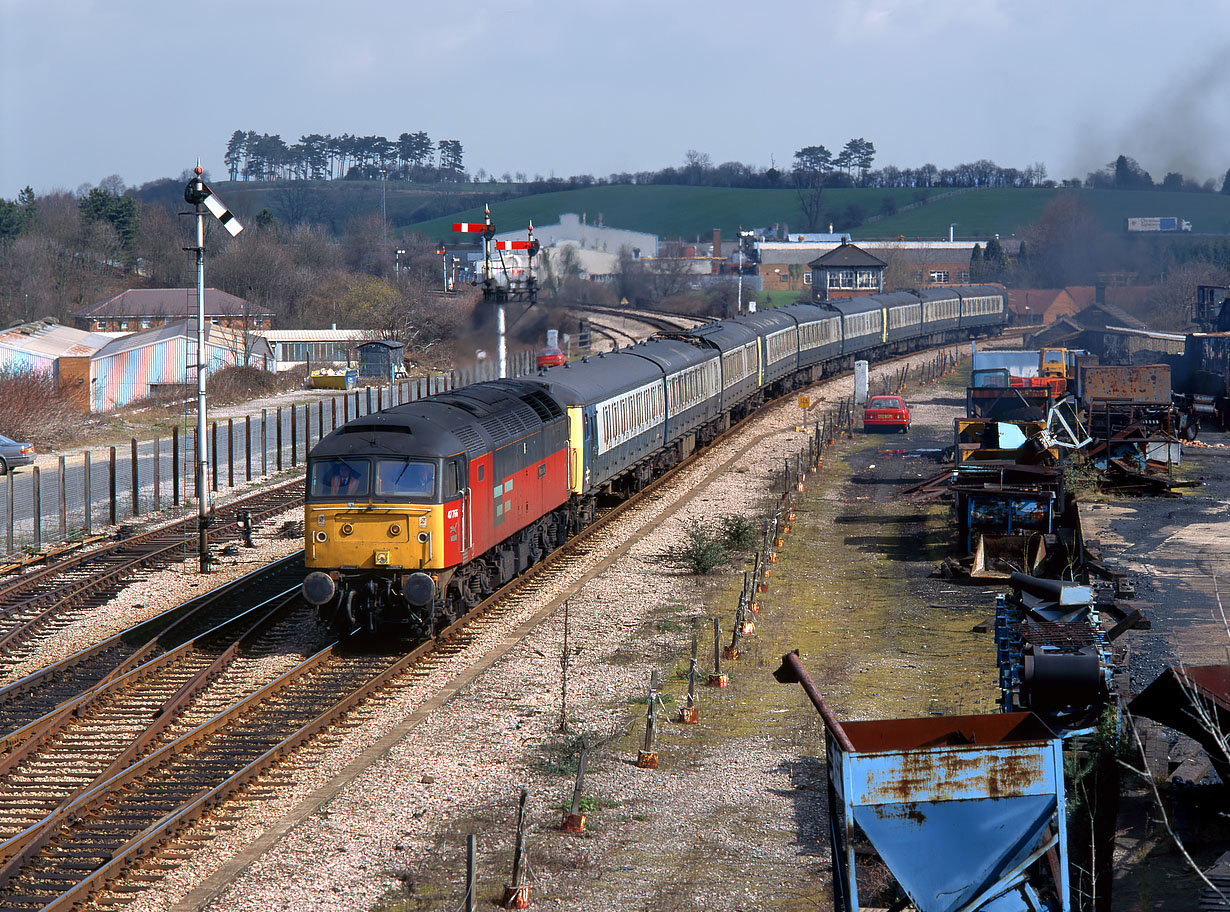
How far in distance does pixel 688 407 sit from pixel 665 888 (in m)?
27.0

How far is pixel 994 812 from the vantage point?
338 inches

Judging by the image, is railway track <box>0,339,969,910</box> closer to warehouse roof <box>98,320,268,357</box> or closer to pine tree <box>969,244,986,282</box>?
warehouse roof <box>98,320,268,357</box>

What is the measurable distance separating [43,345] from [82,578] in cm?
3407

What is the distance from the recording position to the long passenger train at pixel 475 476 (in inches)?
716

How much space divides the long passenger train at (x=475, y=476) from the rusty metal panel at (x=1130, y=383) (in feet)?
45.7

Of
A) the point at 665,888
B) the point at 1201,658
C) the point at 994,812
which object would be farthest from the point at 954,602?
the point at 994,812

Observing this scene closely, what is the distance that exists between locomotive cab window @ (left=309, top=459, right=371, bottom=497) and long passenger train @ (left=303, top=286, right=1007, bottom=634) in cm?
2

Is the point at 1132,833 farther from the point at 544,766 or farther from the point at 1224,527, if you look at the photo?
the point at 1224,527

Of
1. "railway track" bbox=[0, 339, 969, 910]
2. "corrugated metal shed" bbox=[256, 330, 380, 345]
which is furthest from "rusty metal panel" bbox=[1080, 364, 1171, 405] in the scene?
"corrugated metal shed" bbox=[256, 330, 380, 345]

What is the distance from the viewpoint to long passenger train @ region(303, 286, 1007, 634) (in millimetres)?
18188

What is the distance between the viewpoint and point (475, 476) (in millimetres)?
19484

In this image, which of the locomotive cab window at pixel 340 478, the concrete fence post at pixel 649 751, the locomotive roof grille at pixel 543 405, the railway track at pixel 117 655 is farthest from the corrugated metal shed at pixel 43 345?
the concrete fence post at pixel 649 751

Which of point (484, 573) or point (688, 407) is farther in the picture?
point (688, 407)

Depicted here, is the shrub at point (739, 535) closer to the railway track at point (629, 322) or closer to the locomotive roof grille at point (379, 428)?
the locomotive roof grille at point (379, 428)
